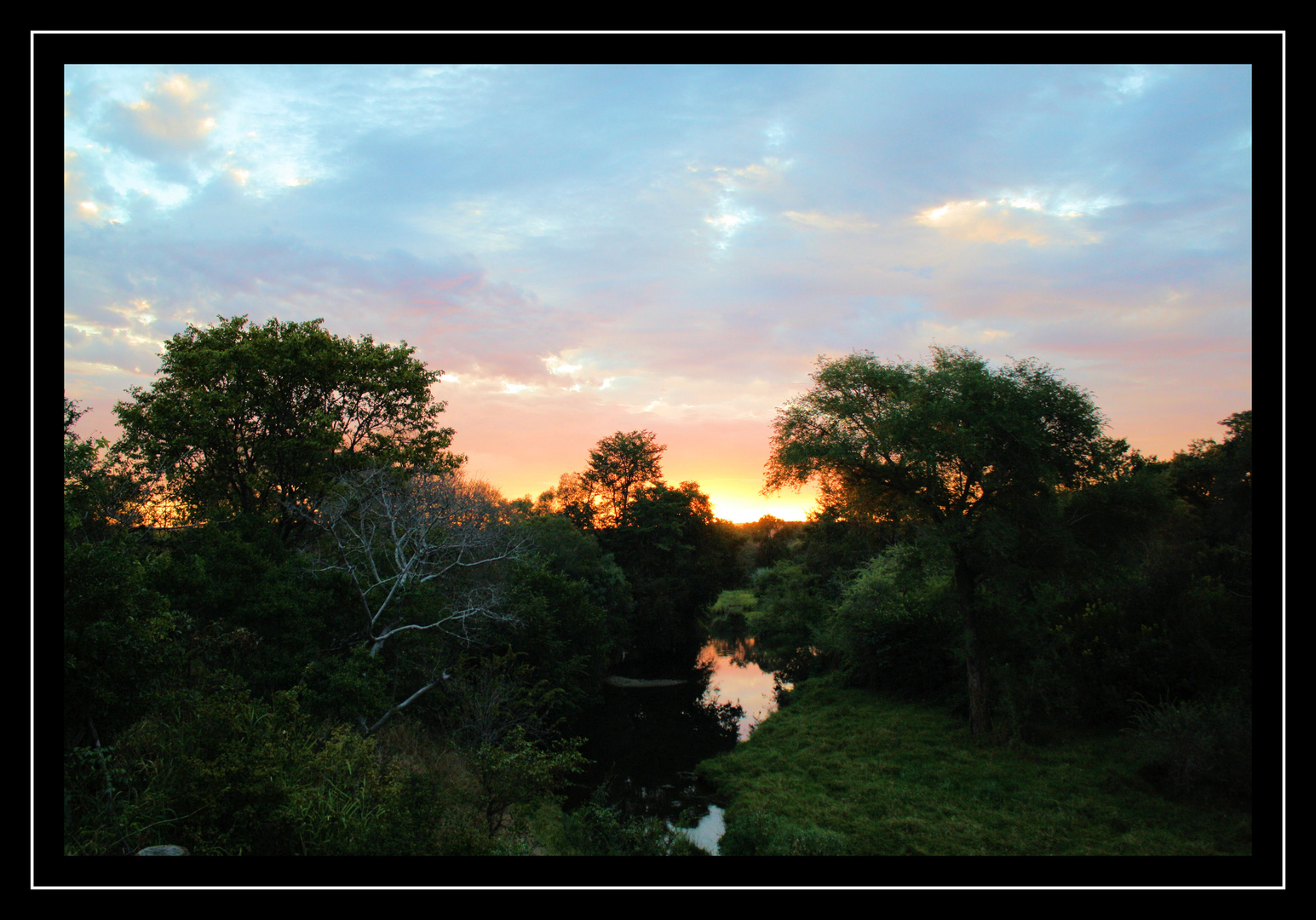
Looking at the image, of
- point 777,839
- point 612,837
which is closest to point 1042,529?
point 777,839

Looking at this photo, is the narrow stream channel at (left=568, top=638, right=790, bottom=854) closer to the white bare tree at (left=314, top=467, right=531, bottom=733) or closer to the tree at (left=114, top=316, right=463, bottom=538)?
the white bare tree at (left=314, top=467, right=531, bottom=733)

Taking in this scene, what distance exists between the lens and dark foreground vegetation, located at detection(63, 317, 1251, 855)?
696 cm

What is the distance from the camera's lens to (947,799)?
11664 millimetres

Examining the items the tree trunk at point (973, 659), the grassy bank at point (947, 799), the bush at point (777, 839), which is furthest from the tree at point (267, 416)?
the tree trunk at point (973, 659)

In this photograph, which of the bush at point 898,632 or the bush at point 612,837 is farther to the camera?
the bush at point 898,632

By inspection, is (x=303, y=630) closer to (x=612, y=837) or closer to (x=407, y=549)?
(x=407, y=549)

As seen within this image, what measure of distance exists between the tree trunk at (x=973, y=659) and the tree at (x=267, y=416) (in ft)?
47.9

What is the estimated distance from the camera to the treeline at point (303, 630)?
21.4 feet

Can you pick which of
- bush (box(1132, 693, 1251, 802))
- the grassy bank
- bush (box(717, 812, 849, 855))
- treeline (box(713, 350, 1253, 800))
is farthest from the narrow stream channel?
bush (box(1132, 693, 1251, 802))

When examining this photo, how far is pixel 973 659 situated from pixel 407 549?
14417mm

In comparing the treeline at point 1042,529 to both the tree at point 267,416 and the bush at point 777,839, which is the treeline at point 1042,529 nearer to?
the bush at point 777,839

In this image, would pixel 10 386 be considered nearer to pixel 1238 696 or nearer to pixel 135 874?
pixel 135 874

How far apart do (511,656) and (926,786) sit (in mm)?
11136
